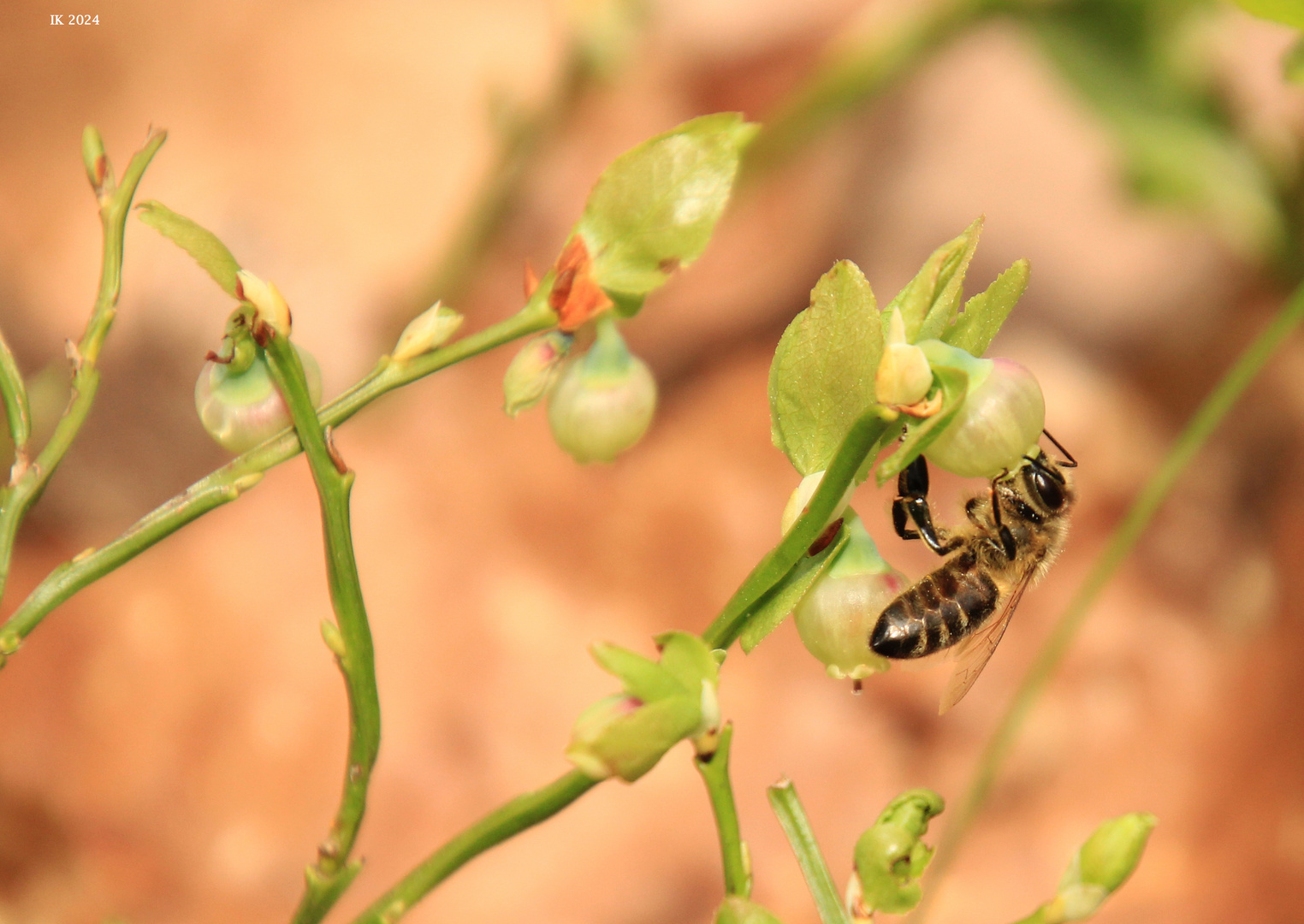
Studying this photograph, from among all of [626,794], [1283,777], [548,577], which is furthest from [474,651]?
[1283,777]

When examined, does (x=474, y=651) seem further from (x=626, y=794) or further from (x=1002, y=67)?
(x=1002, y=67)

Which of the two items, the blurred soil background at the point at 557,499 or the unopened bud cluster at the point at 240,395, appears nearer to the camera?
the unopened bud cluster at the point at 240,395

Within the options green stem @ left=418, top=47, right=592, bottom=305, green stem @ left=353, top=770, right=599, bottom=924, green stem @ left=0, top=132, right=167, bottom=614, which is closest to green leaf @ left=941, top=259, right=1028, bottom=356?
green stem @ left=353, top=770, right=599, bottom=924

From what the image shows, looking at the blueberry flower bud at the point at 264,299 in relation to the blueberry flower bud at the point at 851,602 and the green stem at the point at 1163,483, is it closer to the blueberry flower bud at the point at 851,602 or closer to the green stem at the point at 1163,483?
the blueberry flower bud at the point at 851,602

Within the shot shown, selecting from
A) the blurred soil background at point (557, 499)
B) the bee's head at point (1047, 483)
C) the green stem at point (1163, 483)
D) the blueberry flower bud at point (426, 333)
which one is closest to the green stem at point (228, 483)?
the blueberry flower bud at point (426, 333)

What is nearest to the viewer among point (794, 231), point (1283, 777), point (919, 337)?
point (919, 337)

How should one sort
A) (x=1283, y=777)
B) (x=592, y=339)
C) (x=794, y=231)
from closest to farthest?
(x=592, y=339)
(x=1283, y=777)
(x=794, y=231)
